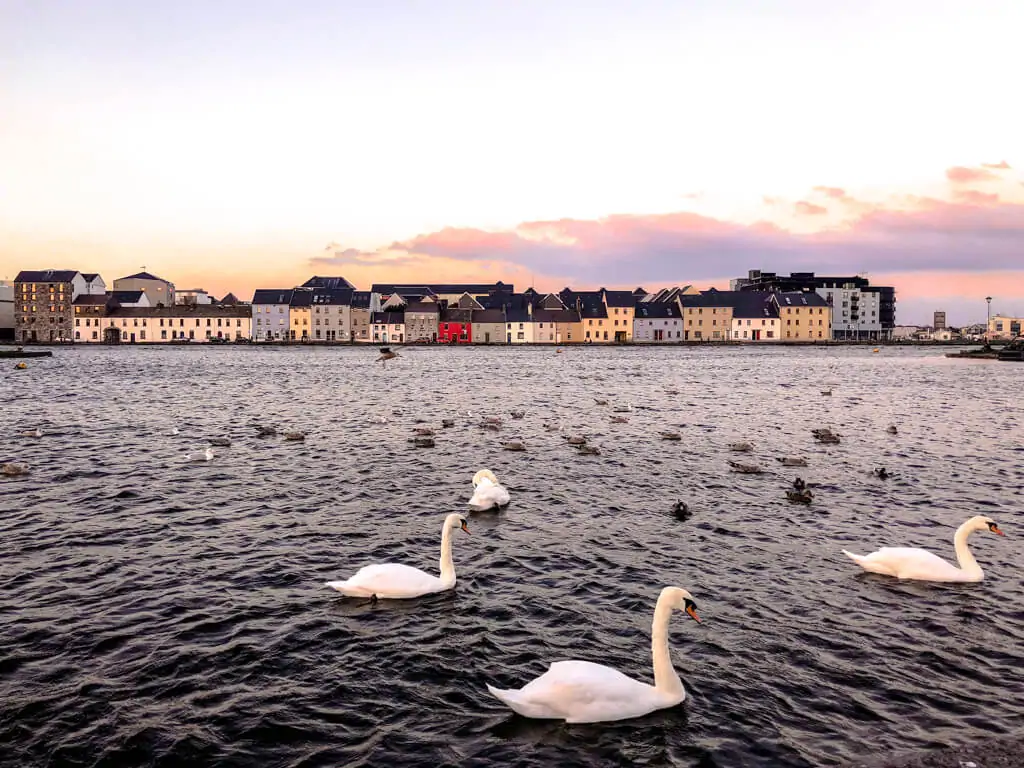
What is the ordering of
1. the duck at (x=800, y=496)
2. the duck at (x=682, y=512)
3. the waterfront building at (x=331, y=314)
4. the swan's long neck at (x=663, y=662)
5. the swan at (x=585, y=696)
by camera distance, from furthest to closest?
1. the waterfront building at (x=331, y=314)
2. the duck at (x=800, y=496)
3. the duck at (x=682, y=512)
4. the swan's long neck at (x=663, y=662)
5. the swan at (x=585, y=696)

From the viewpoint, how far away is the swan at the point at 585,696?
7625 millimetres

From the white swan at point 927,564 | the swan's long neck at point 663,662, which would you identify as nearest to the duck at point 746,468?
the white swan at point 927,564

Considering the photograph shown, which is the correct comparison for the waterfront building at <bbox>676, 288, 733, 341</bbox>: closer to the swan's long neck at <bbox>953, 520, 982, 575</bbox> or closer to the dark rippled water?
the dark rippled water

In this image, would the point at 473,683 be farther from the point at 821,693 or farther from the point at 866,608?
the point at 866,608

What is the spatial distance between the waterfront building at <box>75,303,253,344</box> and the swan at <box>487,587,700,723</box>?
181 m

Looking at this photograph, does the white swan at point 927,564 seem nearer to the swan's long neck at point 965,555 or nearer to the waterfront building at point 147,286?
the swan's long neck at point 965,555

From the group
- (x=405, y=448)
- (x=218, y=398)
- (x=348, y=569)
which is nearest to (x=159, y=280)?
(x=218, y=398)

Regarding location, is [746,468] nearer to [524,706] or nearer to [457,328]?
[524,706]

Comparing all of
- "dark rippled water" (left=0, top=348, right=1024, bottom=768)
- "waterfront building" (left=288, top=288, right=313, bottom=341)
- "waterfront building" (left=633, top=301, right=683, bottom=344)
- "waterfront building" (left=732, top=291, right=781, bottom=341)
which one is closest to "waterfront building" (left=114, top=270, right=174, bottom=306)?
"waterfront building" (left=288, top=288, right=313, bottom=341)

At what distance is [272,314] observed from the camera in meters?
174

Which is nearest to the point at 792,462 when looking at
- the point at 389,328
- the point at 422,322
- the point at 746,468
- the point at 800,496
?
the point at 746,468

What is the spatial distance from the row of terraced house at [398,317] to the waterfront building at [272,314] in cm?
24

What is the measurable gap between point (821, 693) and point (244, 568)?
909 centimetres

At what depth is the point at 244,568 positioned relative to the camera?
40.6 ft
